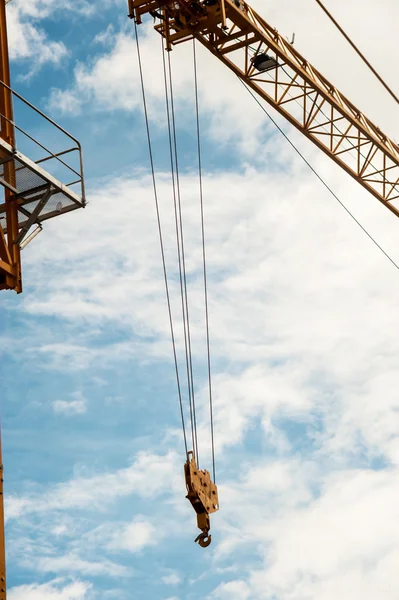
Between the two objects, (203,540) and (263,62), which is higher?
(263,62)

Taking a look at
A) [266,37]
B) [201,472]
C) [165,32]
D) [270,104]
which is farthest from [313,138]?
[201,472]

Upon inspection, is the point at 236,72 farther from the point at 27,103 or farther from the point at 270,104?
the point at 27,103

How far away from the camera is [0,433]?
15641 mm

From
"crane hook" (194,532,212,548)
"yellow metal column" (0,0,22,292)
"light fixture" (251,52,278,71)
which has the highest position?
"light fixture" (251,52,278,71)

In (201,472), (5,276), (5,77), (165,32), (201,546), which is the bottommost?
(201,546)

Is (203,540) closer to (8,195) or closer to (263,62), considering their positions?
(8,195)

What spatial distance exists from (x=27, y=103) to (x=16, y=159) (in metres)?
1.42

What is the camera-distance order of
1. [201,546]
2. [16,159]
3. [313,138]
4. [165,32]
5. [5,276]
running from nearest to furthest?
[16,159], [5,276], [201,546], [165,32], [313,138]

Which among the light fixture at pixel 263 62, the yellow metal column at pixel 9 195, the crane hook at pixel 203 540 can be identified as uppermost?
the light fixture at pixel 263 62

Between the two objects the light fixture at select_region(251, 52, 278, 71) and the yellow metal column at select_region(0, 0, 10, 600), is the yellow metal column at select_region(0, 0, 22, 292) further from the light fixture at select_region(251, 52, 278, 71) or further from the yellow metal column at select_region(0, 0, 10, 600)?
the light fixture at select_region(251, 52, 278, 71)

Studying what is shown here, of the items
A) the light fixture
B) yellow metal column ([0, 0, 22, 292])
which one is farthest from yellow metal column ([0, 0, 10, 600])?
the light fixture

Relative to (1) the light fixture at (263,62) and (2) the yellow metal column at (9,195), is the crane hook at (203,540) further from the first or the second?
(1) the light fixture at (263,62)

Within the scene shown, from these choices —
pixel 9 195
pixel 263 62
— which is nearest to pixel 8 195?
pixel 9 195

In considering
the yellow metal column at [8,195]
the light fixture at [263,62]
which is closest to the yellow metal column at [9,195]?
the yellow metal column at [8,195]
